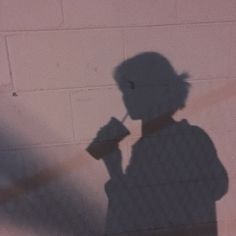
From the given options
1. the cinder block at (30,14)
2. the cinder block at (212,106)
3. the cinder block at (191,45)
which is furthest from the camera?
the cinder block at (212,106)

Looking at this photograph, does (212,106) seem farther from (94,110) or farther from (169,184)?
(94,110)

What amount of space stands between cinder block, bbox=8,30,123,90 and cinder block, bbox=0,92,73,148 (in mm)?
73

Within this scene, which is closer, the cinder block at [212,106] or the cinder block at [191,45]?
the cinder block at [191,45]

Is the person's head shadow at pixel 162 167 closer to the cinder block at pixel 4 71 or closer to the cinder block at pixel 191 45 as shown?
the cinder block at pixel 191 45

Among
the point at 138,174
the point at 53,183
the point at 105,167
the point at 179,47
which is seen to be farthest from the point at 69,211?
the point at 179,47

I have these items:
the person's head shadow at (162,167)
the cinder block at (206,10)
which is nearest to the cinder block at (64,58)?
the person's head shadow at (162,167)

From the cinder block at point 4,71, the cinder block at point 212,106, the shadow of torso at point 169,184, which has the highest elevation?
the cinder block at point 4,71

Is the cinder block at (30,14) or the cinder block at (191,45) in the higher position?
the cinder block at (30,14)

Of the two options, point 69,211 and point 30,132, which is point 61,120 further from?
point 69,211

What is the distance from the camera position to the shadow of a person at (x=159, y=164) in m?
1.75

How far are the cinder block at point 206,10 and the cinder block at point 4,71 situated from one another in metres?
0.96

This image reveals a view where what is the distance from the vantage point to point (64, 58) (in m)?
1.67

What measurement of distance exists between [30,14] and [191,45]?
89 centimetres

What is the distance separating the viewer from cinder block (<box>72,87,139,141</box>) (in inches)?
68.3
